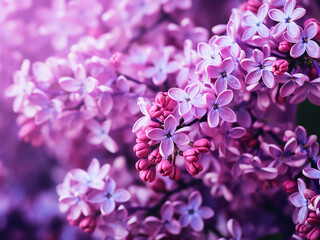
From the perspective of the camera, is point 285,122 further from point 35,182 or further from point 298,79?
point 35,182

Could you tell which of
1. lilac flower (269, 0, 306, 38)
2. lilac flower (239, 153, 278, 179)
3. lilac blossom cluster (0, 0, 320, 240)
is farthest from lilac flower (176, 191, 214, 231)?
lilac flower (269, 0, 306, 38)

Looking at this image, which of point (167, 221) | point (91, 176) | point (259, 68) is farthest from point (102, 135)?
point (259, 68)

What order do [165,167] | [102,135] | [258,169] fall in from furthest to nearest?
[102,135], [258,169], [165,167]

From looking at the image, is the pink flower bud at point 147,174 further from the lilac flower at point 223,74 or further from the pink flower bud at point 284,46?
the pink flower bud at point 284,46

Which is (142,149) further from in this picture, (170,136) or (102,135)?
(102,135)

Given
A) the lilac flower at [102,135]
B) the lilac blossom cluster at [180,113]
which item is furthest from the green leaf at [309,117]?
the lilac flower at [102,135]
